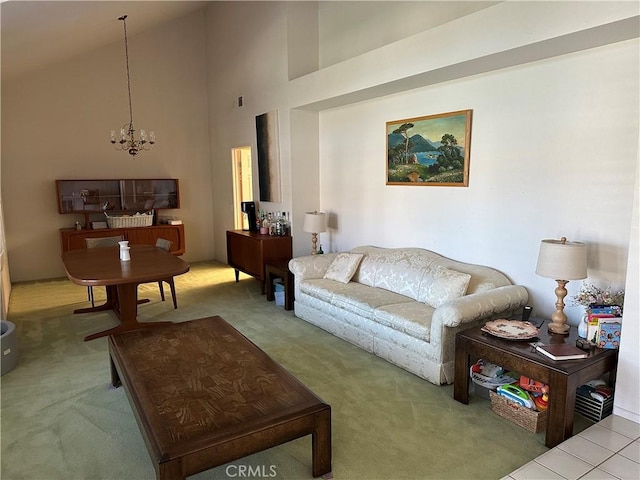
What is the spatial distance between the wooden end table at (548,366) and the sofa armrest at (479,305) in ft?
0.36

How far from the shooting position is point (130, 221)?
6625 millimetres

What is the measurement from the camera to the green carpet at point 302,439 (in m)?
2.27

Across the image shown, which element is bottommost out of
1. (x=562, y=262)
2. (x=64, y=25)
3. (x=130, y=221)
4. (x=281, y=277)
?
(x=281, y=277)

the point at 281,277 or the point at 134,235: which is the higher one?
the point at 134,235

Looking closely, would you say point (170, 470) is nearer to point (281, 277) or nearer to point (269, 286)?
point (281, 277)

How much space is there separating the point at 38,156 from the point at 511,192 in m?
6.30

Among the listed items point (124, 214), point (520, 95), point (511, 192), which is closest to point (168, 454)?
point (511, 192)

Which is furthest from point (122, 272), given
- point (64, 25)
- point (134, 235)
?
point (134, 235)

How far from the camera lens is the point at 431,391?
306cm

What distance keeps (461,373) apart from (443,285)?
0.86m

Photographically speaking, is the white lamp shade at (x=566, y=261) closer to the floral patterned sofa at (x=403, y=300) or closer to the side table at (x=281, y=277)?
the floral patterned sofa at (x=403, y=300)

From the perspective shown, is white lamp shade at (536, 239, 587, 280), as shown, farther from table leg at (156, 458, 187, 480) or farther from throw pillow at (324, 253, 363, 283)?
table leg at (156, 458, 187, 480)

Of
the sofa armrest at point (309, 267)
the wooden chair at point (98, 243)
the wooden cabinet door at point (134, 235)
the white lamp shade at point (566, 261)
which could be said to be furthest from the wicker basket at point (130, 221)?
the white lamp shade at point (566, 261)

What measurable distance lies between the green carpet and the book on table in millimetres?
484
